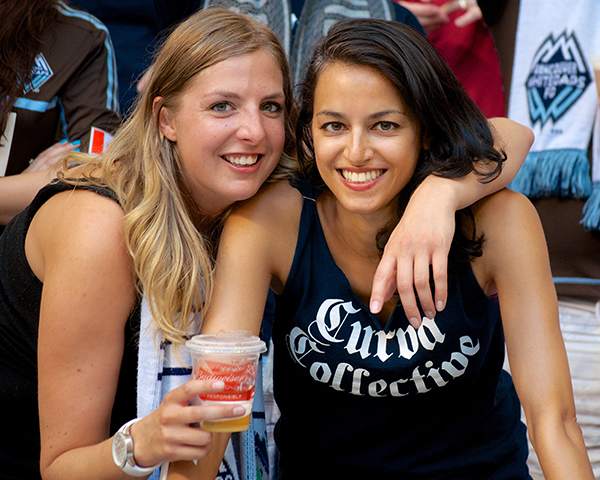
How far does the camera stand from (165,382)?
1516 millimetres

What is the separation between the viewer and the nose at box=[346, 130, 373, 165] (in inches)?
54.6

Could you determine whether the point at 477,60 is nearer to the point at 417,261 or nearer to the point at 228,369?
the point at 417,261

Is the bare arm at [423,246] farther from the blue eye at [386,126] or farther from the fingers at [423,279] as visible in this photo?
the blue eye at [386,126]

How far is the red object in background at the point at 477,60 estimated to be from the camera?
2.65 m

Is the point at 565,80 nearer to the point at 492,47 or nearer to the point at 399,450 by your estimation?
the point at 492,47

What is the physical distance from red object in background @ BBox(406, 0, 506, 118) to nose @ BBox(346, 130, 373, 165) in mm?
1422

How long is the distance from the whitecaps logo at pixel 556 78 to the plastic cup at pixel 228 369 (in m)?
1.79

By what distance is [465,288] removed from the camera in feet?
4.90

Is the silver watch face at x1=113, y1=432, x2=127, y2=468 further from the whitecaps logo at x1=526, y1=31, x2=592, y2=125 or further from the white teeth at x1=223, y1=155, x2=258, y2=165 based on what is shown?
the whitecaps logo at x1=526, y1=31, x2=592, y2=125

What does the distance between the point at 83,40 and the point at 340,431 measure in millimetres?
1557

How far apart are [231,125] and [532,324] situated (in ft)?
2.66

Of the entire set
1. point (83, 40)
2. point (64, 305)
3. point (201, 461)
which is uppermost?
point (83, 40)

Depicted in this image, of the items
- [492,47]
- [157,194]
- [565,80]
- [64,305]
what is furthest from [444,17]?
[64,305]

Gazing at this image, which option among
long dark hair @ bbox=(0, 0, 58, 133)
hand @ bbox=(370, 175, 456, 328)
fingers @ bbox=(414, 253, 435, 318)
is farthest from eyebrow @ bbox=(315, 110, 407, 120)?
long dark hair @ bbox=(0, 0, 58, 133)
